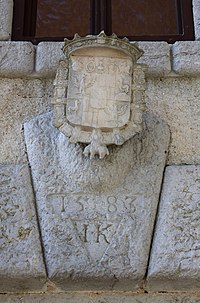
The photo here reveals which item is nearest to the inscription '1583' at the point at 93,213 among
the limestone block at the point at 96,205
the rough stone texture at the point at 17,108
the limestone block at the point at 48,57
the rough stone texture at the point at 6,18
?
the limestone block at the point at 96,205

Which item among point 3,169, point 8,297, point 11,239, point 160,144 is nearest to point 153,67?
point 160,144

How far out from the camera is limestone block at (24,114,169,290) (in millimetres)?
2047

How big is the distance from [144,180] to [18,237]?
52 centimetres

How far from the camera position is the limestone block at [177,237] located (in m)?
2.04

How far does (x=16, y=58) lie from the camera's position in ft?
8.23

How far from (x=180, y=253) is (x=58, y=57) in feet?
3.32

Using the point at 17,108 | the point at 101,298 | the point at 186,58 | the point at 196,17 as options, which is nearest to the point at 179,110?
the point at 186,58

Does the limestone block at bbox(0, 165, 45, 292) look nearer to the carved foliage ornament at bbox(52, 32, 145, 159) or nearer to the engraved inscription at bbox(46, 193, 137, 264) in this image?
the engraved inscription at bbox(46, 193, 137, 264)

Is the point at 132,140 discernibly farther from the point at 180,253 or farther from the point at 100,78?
the point at 180,253

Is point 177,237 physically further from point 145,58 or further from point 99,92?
point 145,58

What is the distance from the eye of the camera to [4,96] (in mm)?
2461

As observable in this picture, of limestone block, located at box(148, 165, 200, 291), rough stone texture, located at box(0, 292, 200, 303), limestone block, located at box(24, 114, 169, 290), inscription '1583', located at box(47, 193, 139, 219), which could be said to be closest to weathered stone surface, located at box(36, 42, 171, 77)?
limestone block, located at box(24, 114, 169, 290)

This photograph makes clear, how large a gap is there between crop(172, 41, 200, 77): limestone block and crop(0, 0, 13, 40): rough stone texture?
2.52 feet

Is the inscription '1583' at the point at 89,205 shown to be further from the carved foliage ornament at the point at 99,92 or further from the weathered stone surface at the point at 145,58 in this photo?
the weathered stone surface at the point at 145,58
